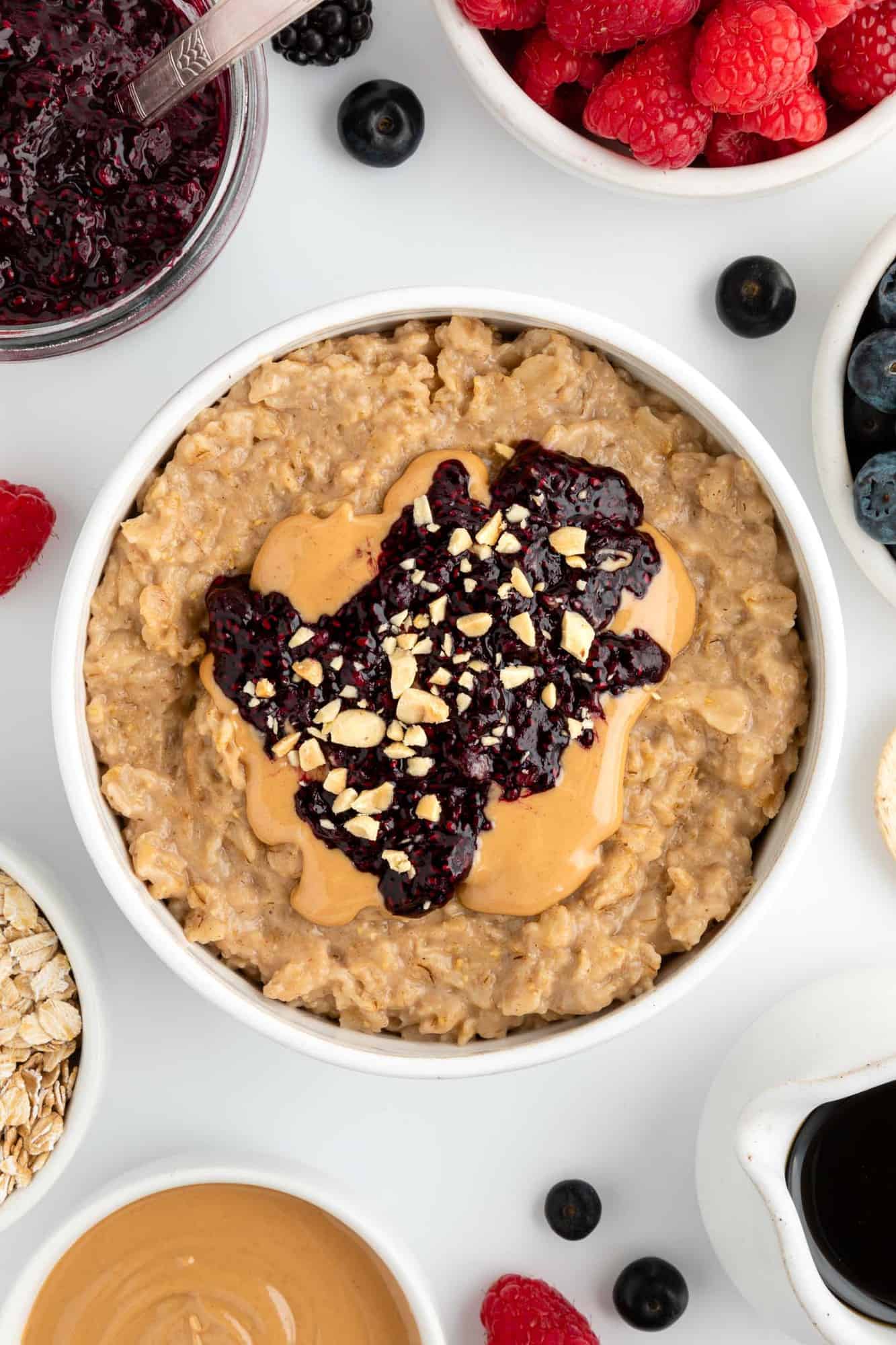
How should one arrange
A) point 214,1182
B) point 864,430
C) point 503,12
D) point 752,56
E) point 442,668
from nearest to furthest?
point 442,668 → point 752,56 → point 503,12 → point 864,430 → point 214,1182

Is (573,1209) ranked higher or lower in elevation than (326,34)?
lower

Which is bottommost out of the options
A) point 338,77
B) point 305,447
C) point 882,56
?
point 305,447

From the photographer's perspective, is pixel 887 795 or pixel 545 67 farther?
pixel 887 795

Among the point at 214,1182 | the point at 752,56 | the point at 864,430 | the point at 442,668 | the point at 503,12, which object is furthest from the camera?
A: the point at 214,1182

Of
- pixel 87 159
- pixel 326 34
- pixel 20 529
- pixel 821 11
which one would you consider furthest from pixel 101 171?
pixel 821 11

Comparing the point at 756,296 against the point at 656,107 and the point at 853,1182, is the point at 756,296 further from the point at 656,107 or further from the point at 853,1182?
the point at 853,1182

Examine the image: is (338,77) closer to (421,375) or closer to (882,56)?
(421,375)

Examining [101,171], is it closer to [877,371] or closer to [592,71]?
[592,71]

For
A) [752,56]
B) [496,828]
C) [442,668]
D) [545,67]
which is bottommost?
[496,828]

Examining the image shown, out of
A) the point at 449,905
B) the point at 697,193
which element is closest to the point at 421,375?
the point at 697,193
